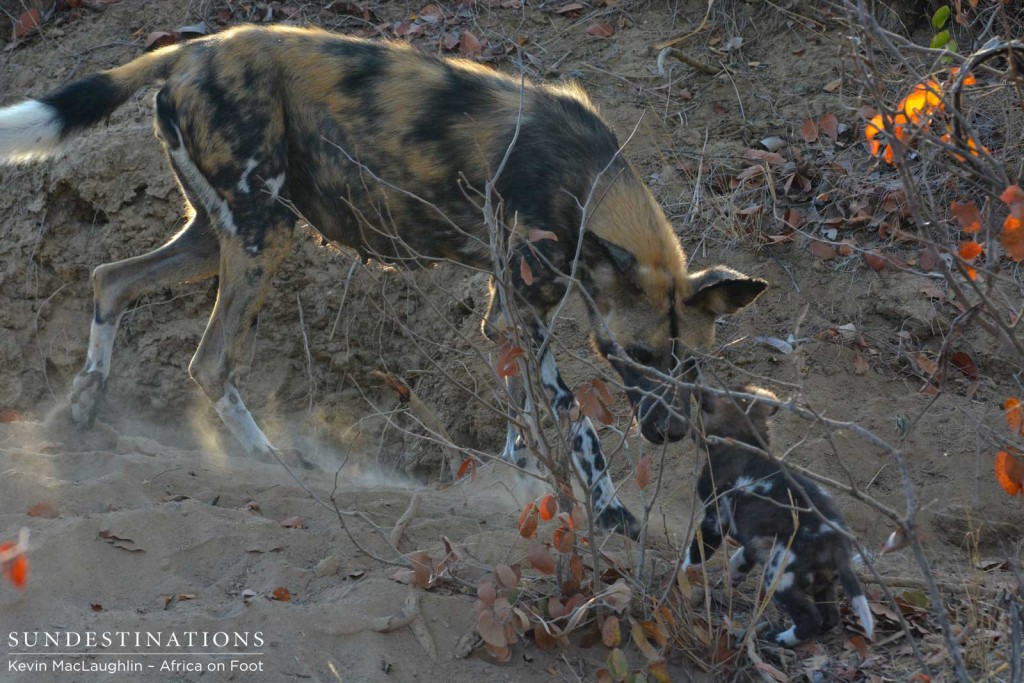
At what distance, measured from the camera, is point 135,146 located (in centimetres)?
698

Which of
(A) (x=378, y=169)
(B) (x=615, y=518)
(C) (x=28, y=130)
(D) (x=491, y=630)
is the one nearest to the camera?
(D) (x=491, y=630)

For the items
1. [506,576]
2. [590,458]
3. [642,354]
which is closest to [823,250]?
[642,354]

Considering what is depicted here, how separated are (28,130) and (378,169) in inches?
62.4

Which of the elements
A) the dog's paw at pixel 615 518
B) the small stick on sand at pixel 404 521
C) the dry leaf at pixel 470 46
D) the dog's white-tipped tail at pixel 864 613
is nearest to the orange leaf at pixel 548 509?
the small stick on sand at pixel 404 521

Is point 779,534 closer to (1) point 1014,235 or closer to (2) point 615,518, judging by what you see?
(2) point 615,518

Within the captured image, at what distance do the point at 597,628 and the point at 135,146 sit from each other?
4.99m

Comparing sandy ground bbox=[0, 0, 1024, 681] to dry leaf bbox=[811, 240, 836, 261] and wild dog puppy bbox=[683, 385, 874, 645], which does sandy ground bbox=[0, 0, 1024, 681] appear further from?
wild dog puppy bbox=[683, 385, 874, 645]

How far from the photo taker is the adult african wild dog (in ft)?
16.0

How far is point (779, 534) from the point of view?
3.55 meters

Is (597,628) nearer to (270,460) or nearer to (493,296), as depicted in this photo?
(493,296)

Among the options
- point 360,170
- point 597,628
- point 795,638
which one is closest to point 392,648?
point 597,628

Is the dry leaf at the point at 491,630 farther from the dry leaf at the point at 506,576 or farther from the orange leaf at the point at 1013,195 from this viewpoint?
the orange leaf at the point at 1013,195

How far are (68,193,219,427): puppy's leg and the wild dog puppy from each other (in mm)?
2721

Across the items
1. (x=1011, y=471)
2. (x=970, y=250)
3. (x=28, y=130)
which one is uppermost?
(x=970, y=250)
